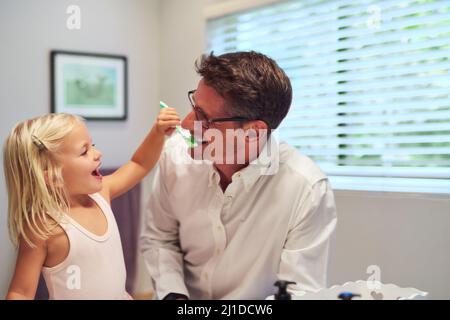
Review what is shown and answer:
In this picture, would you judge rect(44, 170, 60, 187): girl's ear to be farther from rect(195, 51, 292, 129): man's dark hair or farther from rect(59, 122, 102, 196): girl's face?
rect(195, 51, 292, 129): man's dark hair

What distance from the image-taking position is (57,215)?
0.94m

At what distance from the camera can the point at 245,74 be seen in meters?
1.04

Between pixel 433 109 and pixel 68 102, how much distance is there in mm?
1176

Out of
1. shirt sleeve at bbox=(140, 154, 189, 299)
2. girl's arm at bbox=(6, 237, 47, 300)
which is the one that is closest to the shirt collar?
shirt sleeve at bbox=(140, 154, 189, 299)

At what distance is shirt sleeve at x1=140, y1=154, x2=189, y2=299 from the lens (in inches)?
46.5

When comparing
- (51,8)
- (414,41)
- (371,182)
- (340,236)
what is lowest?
(340,236)

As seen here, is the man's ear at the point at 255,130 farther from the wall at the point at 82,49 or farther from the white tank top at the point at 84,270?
the wall at the point at 82,49

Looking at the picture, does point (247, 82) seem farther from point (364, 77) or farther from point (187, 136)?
point (364, 77)

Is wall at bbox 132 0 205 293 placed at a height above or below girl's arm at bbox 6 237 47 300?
above

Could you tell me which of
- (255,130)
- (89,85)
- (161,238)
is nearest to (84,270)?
(161,238)

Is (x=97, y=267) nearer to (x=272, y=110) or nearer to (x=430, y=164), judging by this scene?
(x=272, y=110)

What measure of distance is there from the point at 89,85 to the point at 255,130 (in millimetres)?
907

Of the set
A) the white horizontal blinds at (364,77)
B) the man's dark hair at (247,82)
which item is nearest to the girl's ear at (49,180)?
the man's dark hair at (247,82)

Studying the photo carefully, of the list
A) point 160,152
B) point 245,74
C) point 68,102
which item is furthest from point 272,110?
point 68,102
